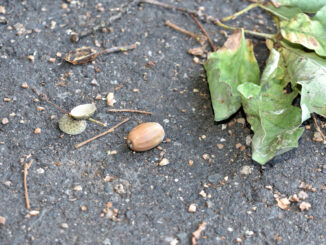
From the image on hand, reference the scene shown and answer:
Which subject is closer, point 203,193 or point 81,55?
point 203,193

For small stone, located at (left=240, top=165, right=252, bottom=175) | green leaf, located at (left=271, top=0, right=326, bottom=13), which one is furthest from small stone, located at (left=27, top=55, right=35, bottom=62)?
green leaf, located at (left=271, top=0, right=326, bottom=13)

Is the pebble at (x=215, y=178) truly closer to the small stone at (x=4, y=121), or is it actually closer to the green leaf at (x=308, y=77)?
the green leaf at (x=308, y=77)

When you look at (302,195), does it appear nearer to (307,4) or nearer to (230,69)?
(230,69)

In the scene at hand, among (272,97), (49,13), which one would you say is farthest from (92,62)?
(272,97)

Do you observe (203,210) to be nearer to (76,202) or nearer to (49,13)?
(76,202)

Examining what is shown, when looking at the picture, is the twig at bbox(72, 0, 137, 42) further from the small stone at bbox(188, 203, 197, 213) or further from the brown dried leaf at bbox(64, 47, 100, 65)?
the small stone at bbox(188, 203, 197, 213)

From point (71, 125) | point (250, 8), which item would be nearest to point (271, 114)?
point (250, 8)
